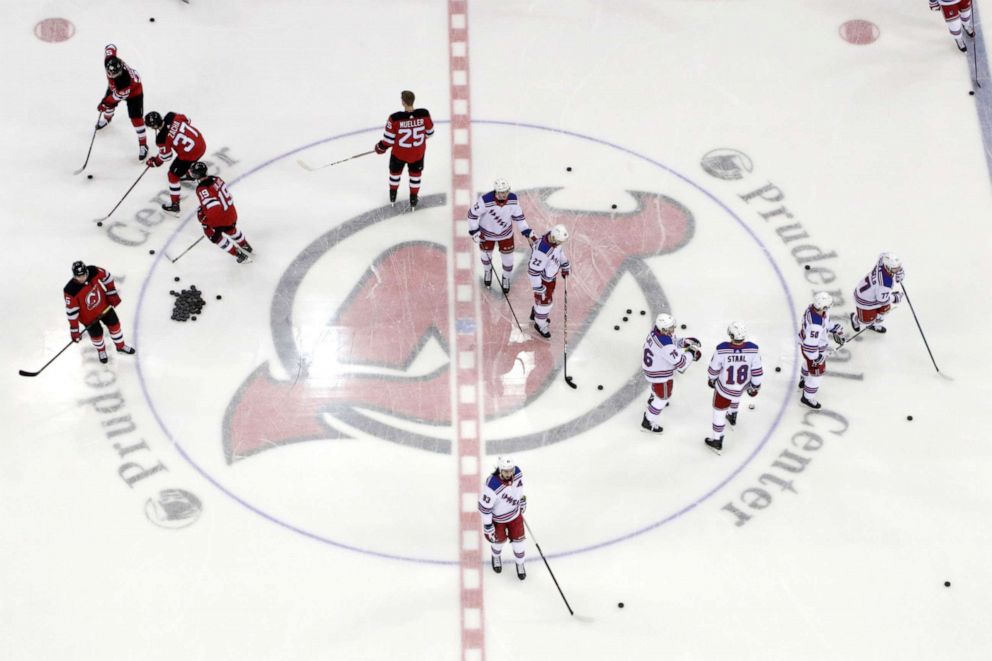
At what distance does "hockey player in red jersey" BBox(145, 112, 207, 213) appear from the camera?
37.0 feet

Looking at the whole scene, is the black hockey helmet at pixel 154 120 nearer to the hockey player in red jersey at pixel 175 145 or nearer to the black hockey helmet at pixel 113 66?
the hockey player in red jersey at pixel 175 145

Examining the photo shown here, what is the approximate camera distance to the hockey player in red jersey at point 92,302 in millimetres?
10180

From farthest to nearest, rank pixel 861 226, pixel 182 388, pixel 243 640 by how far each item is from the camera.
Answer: pixel 861 226
pixel 182 388
pixel 243 640

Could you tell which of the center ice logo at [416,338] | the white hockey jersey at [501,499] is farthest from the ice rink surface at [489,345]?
the white hockey jersey at [501,499]

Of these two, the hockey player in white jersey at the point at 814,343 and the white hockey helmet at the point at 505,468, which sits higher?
the hockey player in white jersey at the point at 814,343

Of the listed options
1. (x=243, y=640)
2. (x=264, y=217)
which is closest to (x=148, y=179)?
(x=264, y=217)

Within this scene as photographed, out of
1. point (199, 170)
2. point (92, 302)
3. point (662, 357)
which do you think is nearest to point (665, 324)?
point (662, 357)

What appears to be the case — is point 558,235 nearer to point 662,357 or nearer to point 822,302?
point 662,357

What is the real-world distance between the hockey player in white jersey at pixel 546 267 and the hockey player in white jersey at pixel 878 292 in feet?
6.37

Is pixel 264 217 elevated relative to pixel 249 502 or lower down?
elevated

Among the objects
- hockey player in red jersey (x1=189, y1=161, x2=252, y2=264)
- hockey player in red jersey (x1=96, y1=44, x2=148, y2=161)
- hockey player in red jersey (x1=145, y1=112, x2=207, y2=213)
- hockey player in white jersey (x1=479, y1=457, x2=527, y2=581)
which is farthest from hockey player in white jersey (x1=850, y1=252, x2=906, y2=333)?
hockey player in red jersey (x1=96, y1=44, x2=148, y2=161)

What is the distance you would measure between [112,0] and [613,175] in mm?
4369

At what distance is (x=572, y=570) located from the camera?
9.83m

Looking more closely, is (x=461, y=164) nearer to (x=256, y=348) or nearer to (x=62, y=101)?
(x=256, y=348)
